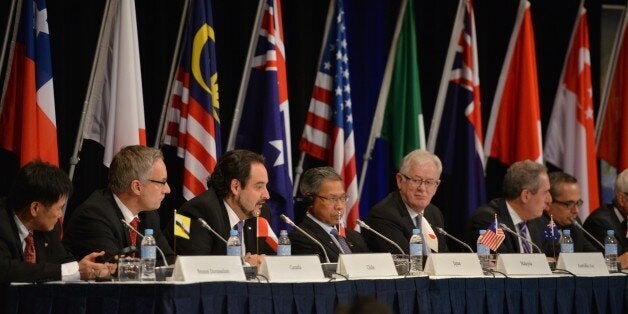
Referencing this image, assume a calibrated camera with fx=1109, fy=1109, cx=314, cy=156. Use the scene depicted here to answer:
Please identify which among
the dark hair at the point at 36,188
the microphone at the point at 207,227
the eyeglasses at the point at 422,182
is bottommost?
the microphone at the point at 207,227

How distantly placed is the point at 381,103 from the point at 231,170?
320cm

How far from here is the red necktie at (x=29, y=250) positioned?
17.2ft

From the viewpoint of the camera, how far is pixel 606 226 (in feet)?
27.2

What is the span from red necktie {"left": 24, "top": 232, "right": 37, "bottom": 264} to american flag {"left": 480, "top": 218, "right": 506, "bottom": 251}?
282cm

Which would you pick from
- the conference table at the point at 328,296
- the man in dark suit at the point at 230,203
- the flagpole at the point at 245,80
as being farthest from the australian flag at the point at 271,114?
the conference table at the point at 328,296

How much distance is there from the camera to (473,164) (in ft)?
30.7

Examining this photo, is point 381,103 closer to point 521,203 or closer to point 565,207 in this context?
point 565,207

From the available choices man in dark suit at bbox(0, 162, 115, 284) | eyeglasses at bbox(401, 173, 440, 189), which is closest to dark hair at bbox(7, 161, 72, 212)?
man in dark suit at bbox(0, 162, 115, 284)

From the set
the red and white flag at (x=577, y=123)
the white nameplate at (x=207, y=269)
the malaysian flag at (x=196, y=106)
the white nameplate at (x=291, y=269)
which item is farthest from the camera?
the red and white flag at (x=577, y=123)

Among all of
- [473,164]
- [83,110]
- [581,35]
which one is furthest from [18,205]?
[581,35]

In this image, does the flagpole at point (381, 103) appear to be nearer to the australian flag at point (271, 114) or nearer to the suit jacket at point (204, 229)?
the australian flag at point (271, 114)

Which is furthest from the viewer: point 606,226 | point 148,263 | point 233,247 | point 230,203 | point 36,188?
point 606,226

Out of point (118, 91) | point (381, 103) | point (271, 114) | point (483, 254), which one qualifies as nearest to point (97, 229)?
point (118, 91)

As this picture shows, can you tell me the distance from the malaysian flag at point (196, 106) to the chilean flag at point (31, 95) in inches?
40.0
